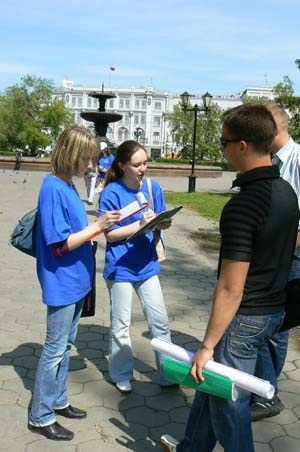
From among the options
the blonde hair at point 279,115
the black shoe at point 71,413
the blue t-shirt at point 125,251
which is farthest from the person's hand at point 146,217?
the black shoe at point 71,413

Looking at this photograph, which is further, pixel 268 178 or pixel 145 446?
pixel 145 446

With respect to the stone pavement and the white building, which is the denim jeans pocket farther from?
the white building

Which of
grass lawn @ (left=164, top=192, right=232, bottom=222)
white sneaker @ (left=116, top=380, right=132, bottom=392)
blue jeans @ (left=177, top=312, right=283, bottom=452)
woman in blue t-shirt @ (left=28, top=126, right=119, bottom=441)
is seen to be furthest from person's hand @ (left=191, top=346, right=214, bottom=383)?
grass lawn @ (left=164, top=192, right=232, bottom=222)

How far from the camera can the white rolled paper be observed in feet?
7.01

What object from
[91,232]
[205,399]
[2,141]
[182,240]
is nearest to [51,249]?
[91,232]

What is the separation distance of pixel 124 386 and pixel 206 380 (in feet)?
5.76

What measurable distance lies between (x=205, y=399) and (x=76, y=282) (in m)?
1.03

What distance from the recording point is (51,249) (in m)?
3.03

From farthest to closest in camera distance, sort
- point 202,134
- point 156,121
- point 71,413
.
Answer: point 156,121
point 202,134
point 71,413

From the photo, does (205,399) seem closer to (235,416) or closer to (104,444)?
(235,416)

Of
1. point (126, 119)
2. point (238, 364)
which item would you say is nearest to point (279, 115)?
point (238, 364)

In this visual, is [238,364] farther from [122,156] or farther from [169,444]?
[122,156]

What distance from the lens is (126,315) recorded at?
12.6 feet

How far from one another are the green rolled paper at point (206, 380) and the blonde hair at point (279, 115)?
1616mm
